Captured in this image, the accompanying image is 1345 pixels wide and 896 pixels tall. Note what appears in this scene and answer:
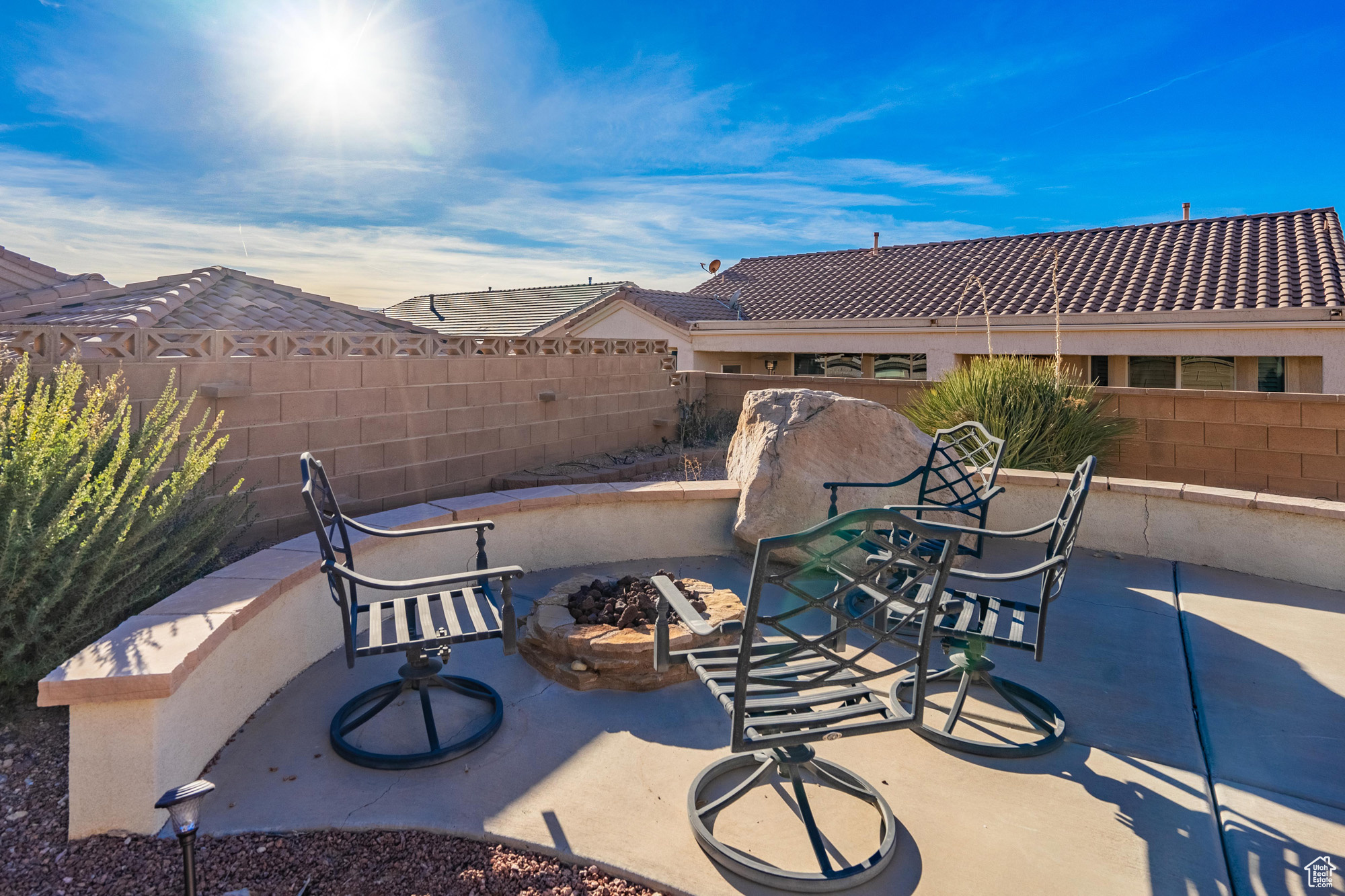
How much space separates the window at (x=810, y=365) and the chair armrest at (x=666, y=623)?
1359cm

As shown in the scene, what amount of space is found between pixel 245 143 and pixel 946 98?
12.3 meters

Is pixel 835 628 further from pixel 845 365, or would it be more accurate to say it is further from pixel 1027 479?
pixel 845 365

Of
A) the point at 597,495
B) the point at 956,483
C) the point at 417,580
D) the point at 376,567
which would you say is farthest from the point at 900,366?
the point at 417,580

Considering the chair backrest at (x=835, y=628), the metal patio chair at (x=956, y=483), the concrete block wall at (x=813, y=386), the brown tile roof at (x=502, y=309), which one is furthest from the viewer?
the brown tile roof at (x=502, y=309)

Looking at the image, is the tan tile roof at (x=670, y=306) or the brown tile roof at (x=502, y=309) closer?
the tan tile roof at (x=670, y=306)

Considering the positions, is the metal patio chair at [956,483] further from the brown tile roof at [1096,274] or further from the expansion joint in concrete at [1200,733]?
the brown tile roof at [1096,274]

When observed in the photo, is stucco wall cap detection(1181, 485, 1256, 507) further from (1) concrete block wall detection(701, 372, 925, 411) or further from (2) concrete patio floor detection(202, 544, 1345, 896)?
(1) concrete block wall detection(701, 372, 925, 411)

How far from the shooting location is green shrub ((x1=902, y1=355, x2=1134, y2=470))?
6430 millimetres

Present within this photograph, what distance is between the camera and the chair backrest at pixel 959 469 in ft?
14.5

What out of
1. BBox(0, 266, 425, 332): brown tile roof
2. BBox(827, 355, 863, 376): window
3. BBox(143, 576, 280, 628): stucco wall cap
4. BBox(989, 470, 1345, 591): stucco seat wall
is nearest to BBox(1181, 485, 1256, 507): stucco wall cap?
BBox(989, 470, 1345, 591): stucco seat wall

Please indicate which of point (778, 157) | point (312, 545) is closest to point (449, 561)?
point (312, 545)

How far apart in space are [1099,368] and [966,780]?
1232 centimetres

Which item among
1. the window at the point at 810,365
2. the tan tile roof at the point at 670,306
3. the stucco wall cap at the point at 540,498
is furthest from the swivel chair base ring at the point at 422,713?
the tan tile roof at the point at 670,306

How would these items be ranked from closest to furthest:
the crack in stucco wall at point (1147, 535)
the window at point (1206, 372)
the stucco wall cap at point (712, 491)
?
the crack in stucco wall at point (1147, 535), the stucco wall cap at point (712, 491), the window at point (1206, 372)
